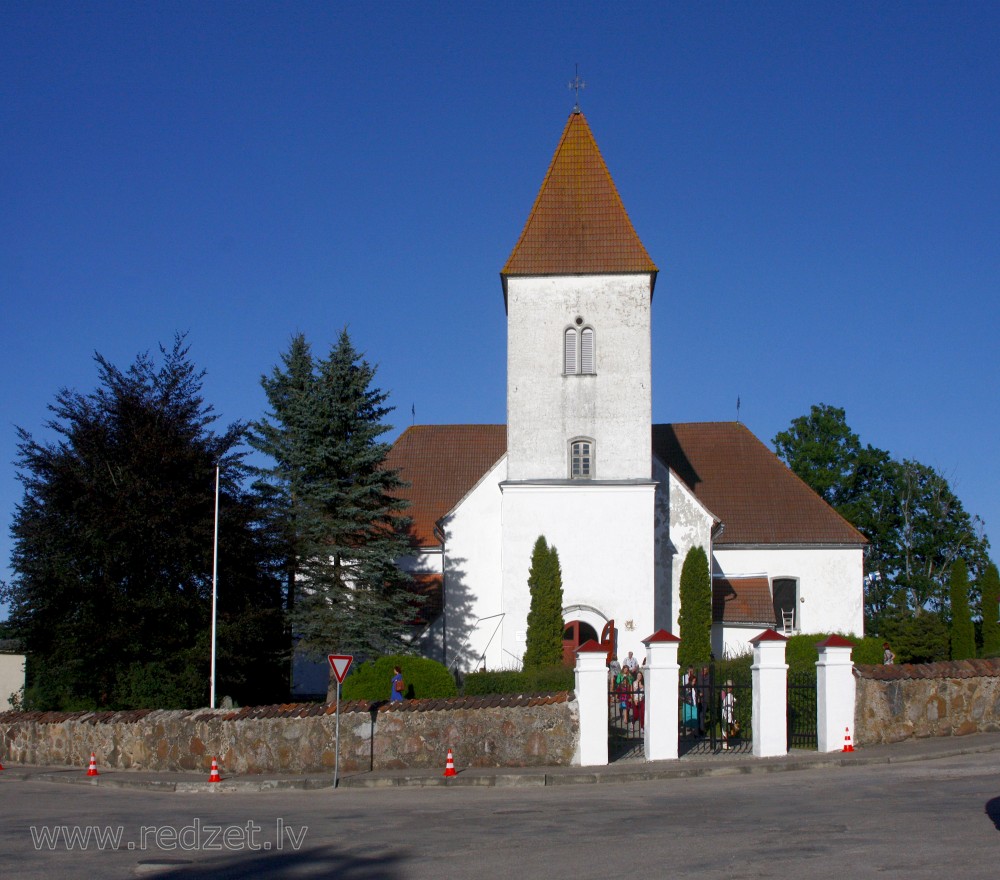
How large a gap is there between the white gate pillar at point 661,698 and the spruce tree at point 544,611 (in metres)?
9.63

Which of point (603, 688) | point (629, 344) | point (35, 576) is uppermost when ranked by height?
point (629, 344)

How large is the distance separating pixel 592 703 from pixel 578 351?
46.1 feet

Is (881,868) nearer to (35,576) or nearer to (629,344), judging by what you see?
(35,576)

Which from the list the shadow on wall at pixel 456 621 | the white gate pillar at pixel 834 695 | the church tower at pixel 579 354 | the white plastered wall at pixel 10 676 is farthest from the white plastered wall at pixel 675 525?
the white plastered wall at pixel 10 676

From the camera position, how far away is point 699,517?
33625mm

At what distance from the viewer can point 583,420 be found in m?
30.8

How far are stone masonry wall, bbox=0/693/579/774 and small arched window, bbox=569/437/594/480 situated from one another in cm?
1209

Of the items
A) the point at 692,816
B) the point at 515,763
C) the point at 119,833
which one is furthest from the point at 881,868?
the point at 515,763

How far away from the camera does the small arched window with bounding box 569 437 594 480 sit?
3072cm

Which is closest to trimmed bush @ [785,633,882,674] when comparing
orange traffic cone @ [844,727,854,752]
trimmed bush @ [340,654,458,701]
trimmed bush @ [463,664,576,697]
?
orange traffic cone @ [844,727,854,752]

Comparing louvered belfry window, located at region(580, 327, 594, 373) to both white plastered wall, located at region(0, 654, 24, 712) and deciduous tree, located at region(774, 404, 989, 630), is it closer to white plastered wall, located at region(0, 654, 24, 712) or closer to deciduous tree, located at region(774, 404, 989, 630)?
white plastered wall, located at region(0, 654, 24, 712)

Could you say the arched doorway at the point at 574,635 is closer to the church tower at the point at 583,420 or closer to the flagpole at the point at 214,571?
the church tower at the point at 583,420

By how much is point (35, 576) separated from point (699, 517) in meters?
18.4

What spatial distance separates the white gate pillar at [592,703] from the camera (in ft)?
61.6
